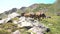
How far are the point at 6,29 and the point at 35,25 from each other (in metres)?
5.08

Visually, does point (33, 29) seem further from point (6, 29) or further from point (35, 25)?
point (6, 29)

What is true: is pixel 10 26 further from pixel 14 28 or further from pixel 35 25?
pixel 35 25

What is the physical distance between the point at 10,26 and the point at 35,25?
4.31 metres

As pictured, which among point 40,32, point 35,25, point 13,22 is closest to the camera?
point 40,32

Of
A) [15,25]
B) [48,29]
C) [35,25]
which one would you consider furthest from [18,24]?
[48,29]

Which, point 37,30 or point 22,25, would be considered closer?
point 37,30

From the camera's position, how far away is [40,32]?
33594mm

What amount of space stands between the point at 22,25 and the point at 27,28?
62.7 inches

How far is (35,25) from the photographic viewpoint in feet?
119

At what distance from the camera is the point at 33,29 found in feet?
112

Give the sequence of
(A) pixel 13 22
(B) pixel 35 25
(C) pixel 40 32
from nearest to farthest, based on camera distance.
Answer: (C) pixel 40 32 → (B) pixel 35 25 → (A) pixel 13 22

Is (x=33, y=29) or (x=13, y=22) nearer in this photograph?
(x=33, y=29)

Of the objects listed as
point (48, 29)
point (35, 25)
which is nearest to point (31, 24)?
point (35, 25)

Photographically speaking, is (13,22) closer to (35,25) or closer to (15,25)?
(15,25)
